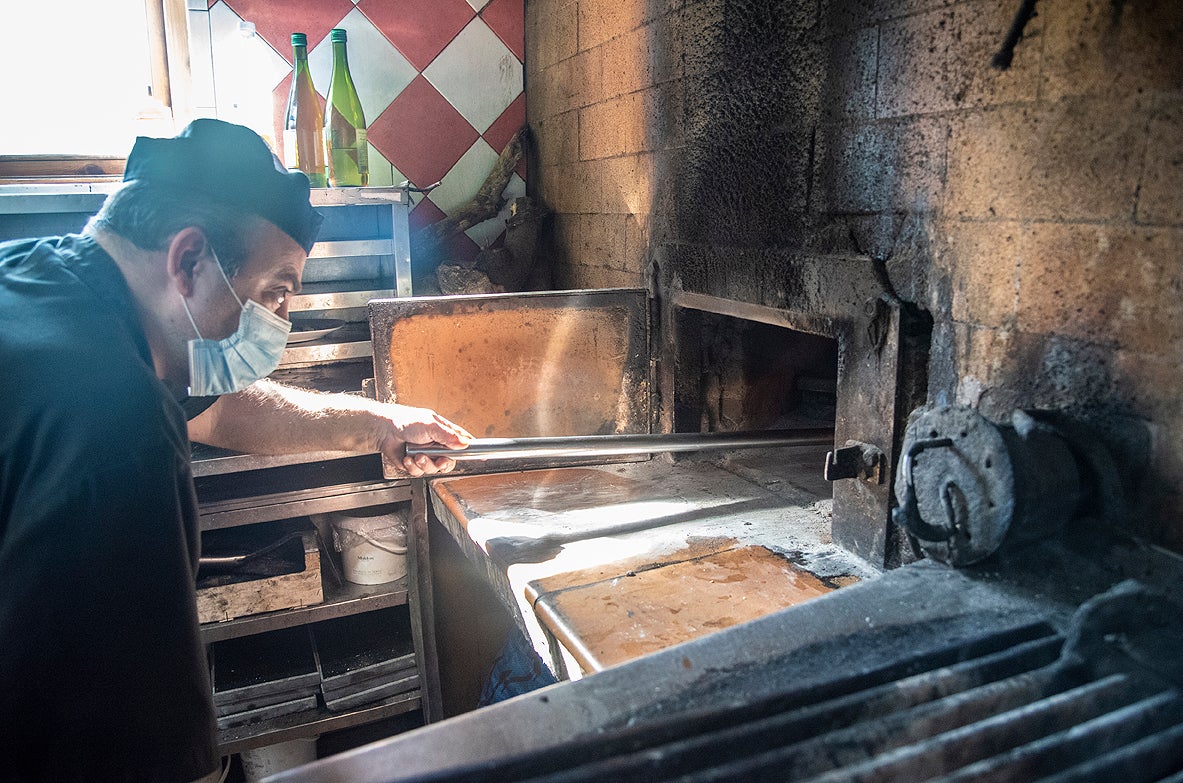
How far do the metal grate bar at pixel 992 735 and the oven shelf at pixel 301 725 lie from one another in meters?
2.26

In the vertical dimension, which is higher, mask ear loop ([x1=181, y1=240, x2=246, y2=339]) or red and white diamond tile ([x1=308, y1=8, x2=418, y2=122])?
red and white diamond tile ([x1=308, y1=8, x2=418, y2=122])

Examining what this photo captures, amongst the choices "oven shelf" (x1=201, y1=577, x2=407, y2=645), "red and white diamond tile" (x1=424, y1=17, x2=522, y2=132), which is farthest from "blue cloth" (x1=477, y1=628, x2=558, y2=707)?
"red and white diamond tile" (x1=424, y1=17, x2=522, y2=132)

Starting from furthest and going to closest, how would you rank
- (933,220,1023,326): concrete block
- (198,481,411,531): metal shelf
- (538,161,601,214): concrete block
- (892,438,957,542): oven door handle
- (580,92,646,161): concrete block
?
1. (538,161,601,214): concrete block
2. (580,92,646,161): concrete block
3. (198,481,411,531): metal shelf
4. (933,220,1023,326): concrete block
5. (892,438,957,542): oven door handle

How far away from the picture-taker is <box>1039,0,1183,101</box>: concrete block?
1.10 m

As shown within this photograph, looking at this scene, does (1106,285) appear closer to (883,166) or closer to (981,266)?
(981,266)

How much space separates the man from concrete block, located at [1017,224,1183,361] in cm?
140

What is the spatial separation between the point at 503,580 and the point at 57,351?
3.38ft

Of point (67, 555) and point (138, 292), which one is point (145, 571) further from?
point (138, 292)

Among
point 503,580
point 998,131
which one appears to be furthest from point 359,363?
point 998,131

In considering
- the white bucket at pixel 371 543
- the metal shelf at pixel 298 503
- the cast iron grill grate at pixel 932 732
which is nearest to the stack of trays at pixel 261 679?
the white bucket at pixel 371 543

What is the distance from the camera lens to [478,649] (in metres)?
3.19

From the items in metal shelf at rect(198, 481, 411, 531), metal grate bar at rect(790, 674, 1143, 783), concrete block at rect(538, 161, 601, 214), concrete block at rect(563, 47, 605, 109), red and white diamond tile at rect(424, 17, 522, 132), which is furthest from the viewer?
red and white diamond tile at rect(424, 17, 522, 132)

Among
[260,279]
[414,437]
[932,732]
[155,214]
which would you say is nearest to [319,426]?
[414,437]

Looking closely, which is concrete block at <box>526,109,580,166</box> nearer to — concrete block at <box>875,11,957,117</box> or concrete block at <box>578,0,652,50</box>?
concrete block at <box>578,0,652,50</box>
